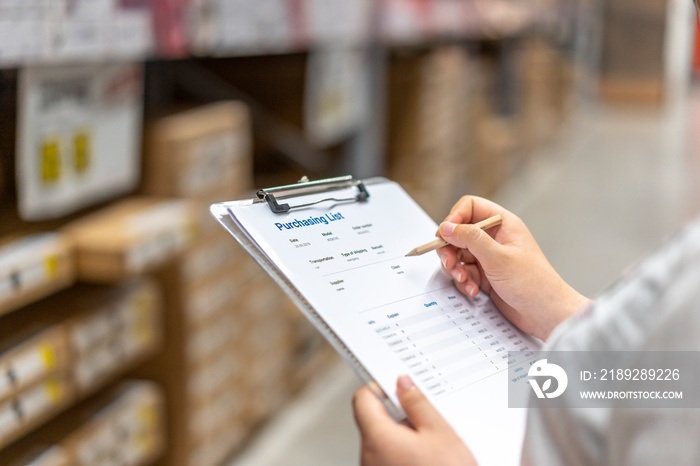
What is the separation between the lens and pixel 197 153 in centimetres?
201

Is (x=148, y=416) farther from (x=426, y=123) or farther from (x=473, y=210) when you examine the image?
(x=426, y=123)

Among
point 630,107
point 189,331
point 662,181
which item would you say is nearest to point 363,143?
point 189,331

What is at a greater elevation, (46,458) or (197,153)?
(197,153)

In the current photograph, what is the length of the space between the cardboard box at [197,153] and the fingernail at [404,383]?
4.36ft

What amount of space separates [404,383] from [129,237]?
1041 millimetres

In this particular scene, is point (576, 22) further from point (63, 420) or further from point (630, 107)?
point (63, 420)

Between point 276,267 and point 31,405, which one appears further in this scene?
point 31,405

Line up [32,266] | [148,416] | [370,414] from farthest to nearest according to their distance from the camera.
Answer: [148,416], [32,266], [370,414]

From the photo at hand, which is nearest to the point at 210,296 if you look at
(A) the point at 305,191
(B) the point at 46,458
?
(B) the point at 46,458

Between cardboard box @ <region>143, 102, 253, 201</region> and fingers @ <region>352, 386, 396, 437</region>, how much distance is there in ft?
4.29

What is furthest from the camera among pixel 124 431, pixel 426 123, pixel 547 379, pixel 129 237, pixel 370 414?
pixel 426 123

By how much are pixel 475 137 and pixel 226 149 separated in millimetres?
3167

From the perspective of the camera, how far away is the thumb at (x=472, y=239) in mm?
910

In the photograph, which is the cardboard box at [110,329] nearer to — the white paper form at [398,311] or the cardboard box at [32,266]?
the cardboard box at [32,266]
